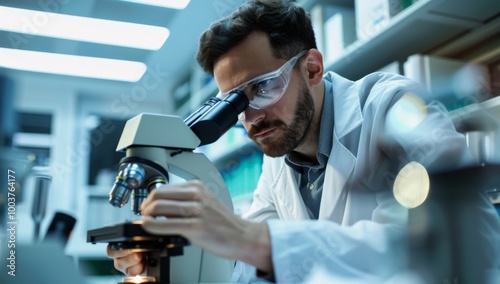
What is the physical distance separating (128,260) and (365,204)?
21.8 inches

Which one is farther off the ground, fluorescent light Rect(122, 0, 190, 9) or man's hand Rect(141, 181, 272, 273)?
fluorescent light Rect(122, 0, 190, 9)

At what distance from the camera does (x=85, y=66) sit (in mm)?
3842

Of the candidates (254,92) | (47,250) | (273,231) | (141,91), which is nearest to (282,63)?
(254,92)

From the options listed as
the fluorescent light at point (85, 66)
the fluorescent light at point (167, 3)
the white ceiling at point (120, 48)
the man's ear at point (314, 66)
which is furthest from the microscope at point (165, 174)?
the fluorescent light at point (85, 66)

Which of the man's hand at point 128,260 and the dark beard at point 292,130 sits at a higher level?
the dark beard at point 292,130

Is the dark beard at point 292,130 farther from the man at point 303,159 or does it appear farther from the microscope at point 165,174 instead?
the microscope at point 165,174

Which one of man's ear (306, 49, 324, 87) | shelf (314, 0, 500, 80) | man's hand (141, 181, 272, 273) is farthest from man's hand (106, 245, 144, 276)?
shelf (314, 0, 500, 80)

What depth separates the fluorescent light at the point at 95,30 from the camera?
313 centimetres

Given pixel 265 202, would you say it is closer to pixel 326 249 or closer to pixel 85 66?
pixel 326 249

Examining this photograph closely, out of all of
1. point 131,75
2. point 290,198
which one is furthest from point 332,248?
point 131,75

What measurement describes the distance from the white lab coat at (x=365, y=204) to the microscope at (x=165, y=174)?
0.41 ft

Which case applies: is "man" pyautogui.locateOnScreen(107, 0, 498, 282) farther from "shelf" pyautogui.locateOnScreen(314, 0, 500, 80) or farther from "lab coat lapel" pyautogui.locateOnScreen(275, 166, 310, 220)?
"shelf" pyautogui.locateOnScreen(314, 0, 500, 80)

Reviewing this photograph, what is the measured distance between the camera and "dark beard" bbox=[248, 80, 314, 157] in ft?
4.79

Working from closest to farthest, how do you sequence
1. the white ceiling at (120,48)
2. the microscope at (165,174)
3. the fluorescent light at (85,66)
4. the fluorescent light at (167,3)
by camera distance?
the microscope at (165,174)
the white ceiling at (120,48)
the fluorescent light at (167,3)
the fluorescent light at (85,66)
